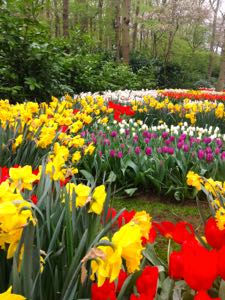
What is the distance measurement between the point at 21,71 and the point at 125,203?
369cm

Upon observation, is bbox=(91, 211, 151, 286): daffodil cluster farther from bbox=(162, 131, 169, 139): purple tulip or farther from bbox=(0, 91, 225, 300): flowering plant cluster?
bbox=(162, 131, 169, 139): purple tulip

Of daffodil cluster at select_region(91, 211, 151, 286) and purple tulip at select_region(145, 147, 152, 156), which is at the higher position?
daffodil cluster at select_region(91, 211, 151, 286)

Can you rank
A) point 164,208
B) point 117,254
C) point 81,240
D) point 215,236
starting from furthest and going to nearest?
point 164,208 → point 215,236 → point 81,240 → point 117,254

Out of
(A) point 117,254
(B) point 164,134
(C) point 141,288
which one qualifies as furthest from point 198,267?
(B) point 164,134

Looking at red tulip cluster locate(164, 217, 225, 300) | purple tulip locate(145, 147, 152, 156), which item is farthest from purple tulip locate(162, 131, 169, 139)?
red tulip cluster locate(164, 217, 225, 300)

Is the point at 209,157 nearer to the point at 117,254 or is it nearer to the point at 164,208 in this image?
the point at 164,208

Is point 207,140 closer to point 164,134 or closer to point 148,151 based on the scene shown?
point 164,134

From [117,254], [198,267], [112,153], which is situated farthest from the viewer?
[112,153]

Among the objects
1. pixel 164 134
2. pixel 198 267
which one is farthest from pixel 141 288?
pixel 164 134

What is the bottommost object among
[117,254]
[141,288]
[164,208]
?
[164,208]

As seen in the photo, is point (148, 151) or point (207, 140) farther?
point (207, 140)

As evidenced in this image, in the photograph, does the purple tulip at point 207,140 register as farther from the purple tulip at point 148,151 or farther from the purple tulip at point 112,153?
the purple tulip at point 112,153

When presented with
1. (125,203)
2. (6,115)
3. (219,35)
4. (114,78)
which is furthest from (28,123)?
(219,35)

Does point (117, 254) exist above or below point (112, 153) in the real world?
above
